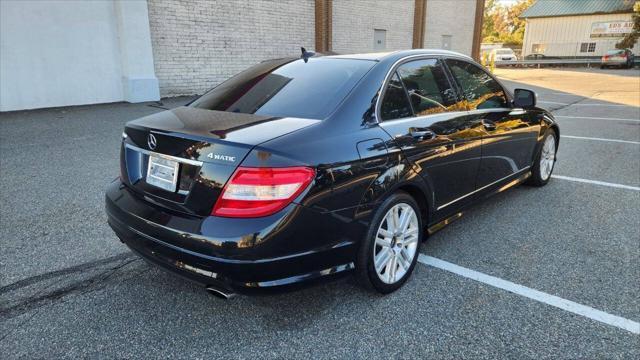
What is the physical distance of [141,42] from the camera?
1096cm

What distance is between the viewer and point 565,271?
11.2ft

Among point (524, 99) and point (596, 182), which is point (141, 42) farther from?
point (596, 182)

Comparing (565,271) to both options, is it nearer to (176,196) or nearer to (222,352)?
(222,352)

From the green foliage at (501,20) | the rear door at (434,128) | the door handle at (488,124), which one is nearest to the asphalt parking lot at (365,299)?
the rear door at (434,128)

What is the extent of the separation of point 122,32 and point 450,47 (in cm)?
1802

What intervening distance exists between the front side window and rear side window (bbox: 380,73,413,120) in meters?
0.90

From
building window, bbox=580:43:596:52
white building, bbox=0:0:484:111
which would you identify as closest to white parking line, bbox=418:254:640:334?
white building, bbox=0:0:484:111

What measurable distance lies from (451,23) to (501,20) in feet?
210

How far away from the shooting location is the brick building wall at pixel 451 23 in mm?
22078

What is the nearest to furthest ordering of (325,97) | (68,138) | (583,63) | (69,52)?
(325,97) < (68,138) < (69,52) < (583,63)

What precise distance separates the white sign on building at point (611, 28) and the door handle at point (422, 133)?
44428 mm

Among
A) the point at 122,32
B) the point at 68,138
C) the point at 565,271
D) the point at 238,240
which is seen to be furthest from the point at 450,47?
the point at 238,240

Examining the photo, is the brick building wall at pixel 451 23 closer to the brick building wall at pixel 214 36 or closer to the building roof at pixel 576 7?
the brick building wall at pixel 214 36

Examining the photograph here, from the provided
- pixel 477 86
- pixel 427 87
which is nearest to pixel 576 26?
pixel 477 86
